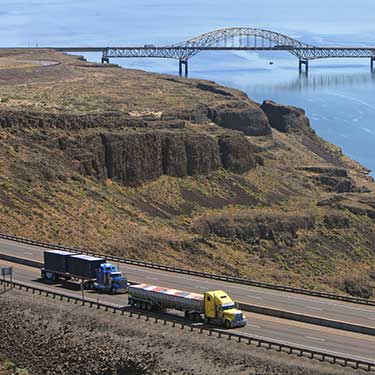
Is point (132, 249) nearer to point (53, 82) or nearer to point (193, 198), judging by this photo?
point (193, 198)

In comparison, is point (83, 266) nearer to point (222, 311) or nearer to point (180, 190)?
point (222, 311)

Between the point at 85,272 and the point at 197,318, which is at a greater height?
the point at 85,272

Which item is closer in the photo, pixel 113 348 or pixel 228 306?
pixel 113 348

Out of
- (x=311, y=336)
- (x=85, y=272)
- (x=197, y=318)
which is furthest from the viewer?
(x=85, y=272)

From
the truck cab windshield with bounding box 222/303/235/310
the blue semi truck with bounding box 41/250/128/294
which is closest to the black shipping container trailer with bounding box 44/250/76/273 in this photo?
the blue semi truck with bounding box 41/250/128/294

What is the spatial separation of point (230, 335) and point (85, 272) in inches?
457

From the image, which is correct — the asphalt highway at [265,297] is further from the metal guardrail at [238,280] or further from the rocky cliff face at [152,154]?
the rocky cliff face at [152,154]

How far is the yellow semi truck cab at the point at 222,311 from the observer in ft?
138

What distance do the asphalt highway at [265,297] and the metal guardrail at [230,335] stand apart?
5.23 meters

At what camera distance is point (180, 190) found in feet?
300

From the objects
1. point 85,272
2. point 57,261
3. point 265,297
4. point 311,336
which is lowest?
point 265,297

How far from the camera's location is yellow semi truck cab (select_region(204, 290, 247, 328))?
42.0 metres

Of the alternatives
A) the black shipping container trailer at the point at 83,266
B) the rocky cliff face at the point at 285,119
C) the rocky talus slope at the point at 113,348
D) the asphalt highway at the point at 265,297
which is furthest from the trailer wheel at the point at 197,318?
the rocky cliff face at the point at 285,119

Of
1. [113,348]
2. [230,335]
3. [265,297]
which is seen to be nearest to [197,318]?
[230,335]
